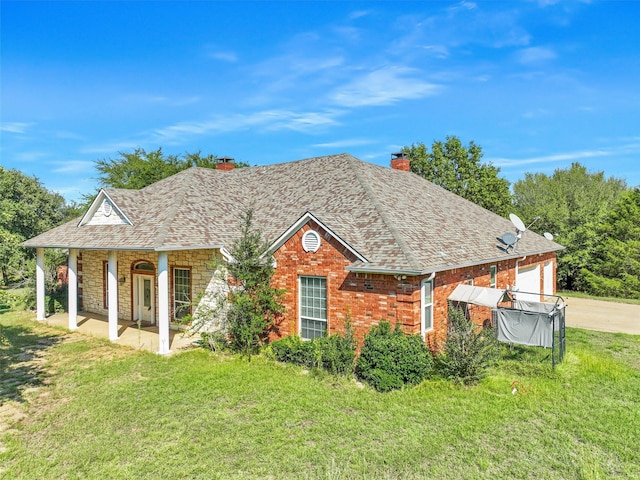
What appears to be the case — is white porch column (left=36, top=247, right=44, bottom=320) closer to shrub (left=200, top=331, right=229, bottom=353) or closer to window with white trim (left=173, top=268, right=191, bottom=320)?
window with white trim (left=173, top=268, right=191, bottom=320)

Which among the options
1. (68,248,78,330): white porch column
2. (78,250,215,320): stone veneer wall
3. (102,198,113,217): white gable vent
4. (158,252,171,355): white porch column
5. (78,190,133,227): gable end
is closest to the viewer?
(158,252,171,355): white porch column

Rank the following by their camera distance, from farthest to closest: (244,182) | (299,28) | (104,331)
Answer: (244,182) < (104,331) < (299,28)

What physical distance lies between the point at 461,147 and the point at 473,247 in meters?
23.1

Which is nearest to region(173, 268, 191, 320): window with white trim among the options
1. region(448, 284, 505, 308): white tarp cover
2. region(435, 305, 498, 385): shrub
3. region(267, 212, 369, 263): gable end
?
region(267, 212, 369, 263): gable end

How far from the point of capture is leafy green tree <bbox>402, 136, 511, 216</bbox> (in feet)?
112

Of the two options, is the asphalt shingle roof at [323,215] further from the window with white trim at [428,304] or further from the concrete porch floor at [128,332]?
the concrete porch floor at [128,332]

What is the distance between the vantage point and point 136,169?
1051 inches

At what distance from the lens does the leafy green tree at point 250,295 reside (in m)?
11.7

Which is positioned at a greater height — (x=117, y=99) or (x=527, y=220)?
(x=117, y=99)

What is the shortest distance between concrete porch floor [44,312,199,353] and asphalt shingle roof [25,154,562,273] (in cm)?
329

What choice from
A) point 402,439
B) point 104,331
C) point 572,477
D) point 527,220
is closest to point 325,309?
point 402,439

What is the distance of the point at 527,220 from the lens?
34.9m

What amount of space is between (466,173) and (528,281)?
1722 cm

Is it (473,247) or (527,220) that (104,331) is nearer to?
(473,247)
